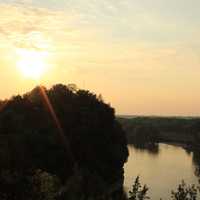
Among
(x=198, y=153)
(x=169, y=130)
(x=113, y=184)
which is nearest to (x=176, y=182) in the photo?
(x=113, y=184)

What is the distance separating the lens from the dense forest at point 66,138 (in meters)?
59.9

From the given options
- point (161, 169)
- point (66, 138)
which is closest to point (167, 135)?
point (161, 169)

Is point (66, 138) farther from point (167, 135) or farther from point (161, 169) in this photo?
point (167, 135)

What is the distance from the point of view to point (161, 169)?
96688mm

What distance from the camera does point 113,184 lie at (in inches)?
2859

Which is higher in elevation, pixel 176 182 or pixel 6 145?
pixel 6 145

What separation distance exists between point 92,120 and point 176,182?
1770 centimetres

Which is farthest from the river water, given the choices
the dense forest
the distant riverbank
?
the distant riverbank

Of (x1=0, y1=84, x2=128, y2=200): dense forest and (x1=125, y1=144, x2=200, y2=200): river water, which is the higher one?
(x1=0, y1=84, x2=128, y2=200): dense forest

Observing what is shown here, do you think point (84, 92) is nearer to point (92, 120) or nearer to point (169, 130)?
point (92, 120)

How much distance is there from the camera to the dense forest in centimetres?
5991

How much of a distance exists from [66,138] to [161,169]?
31.7 meters

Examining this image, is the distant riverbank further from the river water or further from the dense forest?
the dense forest

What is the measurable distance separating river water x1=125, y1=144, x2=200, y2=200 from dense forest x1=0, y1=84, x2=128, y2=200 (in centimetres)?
574
